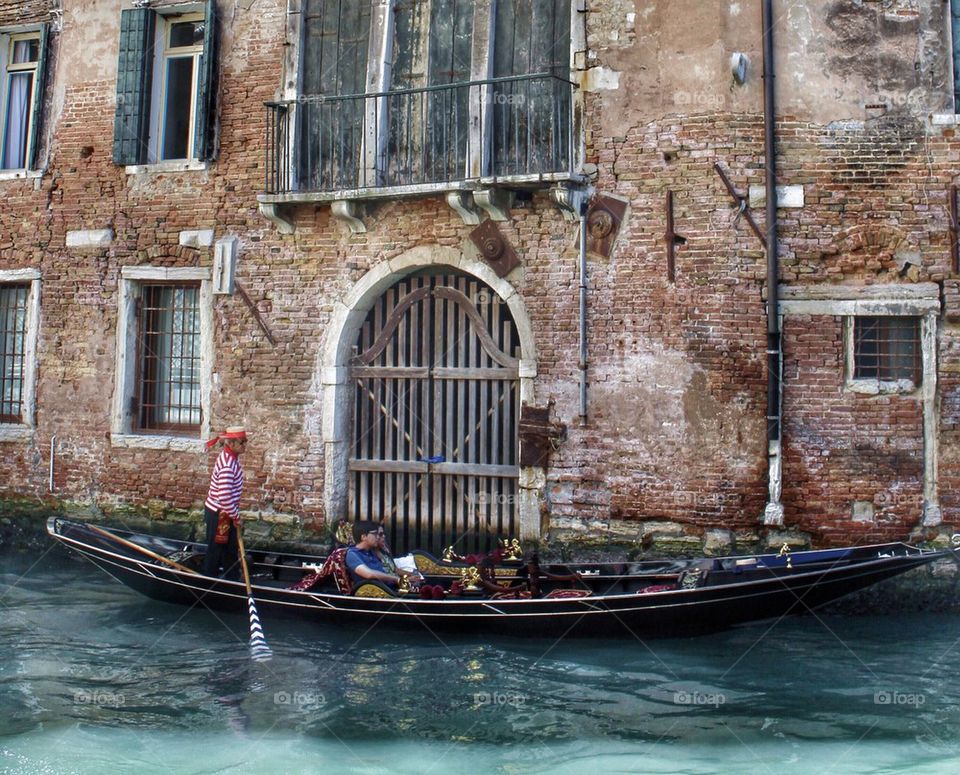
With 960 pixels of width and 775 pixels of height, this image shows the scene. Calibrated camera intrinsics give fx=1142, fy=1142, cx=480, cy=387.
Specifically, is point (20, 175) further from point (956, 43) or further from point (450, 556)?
point (956, 43)

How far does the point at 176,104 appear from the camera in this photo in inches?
441

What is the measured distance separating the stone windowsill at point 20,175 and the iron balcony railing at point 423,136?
275cm

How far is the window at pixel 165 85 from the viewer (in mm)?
10719

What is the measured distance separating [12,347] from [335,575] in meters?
5.51

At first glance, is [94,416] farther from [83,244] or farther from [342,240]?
[342,240]

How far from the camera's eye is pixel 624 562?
8914mm

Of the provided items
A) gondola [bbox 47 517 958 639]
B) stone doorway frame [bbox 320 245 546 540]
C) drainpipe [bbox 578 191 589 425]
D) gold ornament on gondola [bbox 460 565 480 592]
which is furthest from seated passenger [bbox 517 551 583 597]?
drainpipe [bbox 578 191 589 425]

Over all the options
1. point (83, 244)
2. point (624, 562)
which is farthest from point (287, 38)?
point (624, 562)

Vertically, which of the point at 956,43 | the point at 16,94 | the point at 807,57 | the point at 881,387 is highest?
the point at 16,94

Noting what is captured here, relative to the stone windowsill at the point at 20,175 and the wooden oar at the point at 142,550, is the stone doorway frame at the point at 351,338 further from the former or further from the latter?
the stone windowsill at the point at 20,175

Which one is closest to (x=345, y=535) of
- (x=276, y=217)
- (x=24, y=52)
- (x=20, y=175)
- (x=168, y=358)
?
(x=276, y=217)

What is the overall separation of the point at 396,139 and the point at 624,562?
4172 mm

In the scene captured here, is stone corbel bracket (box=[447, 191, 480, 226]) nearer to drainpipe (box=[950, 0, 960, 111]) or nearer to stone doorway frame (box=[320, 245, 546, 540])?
stone doorway frame (box=[320, 245, 546, 540])

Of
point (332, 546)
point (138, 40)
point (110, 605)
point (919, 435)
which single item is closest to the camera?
point (919, 435)
